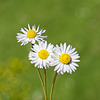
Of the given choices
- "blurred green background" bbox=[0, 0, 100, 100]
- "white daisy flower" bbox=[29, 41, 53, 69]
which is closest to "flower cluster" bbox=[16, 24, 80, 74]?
"white daisy flower" bbox=[29, 41, 53, 69]

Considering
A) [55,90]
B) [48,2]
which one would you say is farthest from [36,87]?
[48,2]

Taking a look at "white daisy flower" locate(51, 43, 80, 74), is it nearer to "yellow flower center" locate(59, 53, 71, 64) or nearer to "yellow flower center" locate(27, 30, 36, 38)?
"yellow flower center" locate(59, 53, 71, 64)

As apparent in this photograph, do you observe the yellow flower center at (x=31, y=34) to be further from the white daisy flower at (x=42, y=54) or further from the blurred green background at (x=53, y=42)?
the blurred green background at (x=53, y=42)

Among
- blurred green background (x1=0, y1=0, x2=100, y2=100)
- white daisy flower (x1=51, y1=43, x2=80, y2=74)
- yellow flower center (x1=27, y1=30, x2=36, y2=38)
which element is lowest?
white daisy flower (x1=51, y1=43, x2=80, y2=74)

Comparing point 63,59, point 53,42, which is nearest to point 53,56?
point 63,59

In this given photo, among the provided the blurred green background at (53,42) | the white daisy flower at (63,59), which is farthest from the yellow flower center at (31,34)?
the blurred green background at (53,42)
